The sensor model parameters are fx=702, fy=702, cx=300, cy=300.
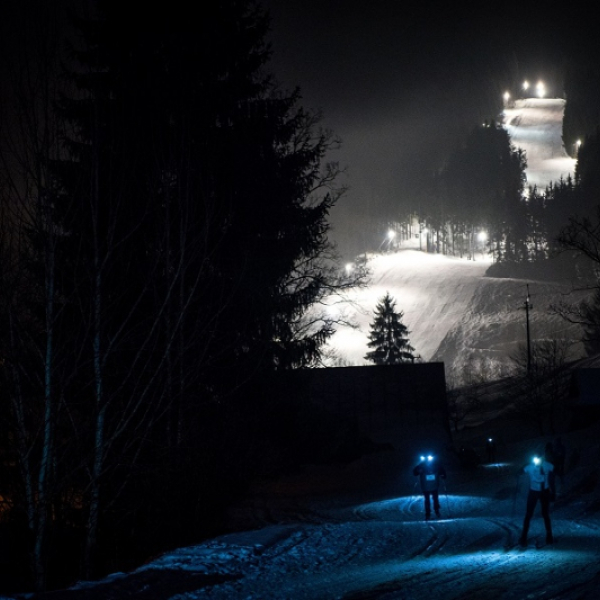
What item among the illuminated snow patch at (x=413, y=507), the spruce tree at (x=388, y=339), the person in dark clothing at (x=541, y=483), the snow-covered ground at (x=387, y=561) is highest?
the spruce tree at (x=388, y=339)

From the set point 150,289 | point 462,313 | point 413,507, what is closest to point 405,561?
point 150,289

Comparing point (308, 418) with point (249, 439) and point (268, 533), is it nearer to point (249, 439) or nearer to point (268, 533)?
point (249, 439)

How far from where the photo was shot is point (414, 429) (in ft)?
153

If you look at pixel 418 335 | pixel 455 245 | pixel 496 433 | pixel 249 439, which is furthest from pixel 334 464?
pixel 455 245

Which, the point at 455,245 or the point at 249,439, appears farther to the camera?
the point at 455,245

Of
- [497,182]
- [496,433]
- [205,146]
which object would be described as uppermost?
[497,182]

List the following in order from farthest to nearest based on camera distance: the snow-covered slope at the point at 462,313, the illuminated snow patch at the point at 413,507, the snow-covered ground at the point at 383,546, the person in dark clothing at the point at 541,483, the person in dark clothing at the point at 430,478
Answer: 1. the snow-covered slope at the point at 462,313
2. the illuminated snow patch at the point at 413,507
3. the person in dark clothing at the point at 430,478
4. the person in dark clothing at the point at 541,483
5. the snow-covered ground at the point at 383,546

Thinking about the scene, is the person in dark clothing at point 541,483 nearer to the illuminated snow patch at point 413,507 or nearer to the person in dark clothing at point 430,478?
the person in dark clothing at point 430,478

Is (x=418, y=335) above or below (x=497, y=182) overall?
below

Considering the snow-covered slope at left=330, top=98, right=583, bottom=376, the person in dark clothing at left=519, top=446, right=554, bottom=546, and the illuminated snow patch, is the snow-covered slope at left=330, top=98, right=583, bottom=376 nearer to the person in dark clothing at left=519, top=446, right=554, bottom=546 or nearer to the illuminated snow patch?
the illuminated snow patch

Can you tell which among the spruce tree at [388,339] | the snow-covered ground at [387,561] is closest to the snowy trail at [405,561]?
the snow-covered ground at [387,561]

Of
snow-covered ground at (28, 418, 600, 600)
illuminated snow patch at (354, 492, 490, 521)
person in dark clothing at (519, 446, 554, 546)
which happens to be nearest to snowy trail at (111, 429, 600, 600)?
snow-covered ground at (28, 418, 600, 600)

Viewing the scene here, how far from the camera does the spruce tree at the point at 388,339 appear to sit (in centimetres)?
9212

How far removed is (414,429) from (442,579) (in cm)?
3807
